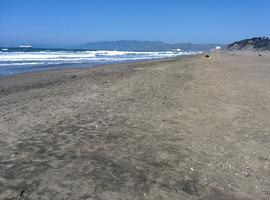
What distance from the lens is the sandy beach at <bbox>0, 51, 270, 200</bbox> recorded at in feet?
18.3

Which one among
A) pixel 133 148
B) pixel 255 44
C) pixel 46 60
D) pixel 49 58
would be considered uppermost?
pixel 133 148

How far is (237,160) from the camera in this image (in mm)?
7406

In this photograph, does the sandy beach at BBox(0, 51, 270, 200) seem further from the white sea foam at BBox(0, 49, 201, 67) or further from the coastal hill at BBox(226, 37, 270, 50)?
the coastal hill at BBox(226, 37, 270, 50)

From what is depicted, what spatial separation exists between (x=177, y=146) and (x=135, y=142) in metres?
0.73

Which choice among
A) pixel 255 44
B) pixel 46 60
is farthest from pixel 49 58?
pixel 255 44

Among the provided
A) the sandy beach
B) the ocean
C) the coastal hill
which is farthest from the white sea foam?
the coastal hill

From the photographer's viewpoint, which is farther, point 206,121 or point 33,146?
point 206,121

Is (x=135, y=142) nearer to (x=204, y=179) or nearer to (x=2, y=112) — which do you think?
(x=204, y=179)

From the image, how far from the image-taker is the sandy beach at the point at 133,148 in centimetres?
557

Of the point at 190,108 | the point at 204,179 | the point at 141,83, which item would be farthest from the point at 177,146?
the point at 141,83

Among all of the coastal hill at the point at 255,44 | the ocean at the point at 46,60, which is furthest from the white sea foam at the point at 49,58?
the coastal hill at the point at 255,44

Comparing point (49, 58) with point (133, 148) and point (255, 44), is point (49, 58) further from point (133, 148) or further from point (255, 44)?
point (255, 44)

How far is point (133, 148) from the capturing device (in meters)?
7.11

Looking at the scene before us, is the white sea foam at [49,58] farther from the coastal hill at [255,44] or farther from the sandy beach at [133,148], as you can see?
the coastal hill at [255,44]
